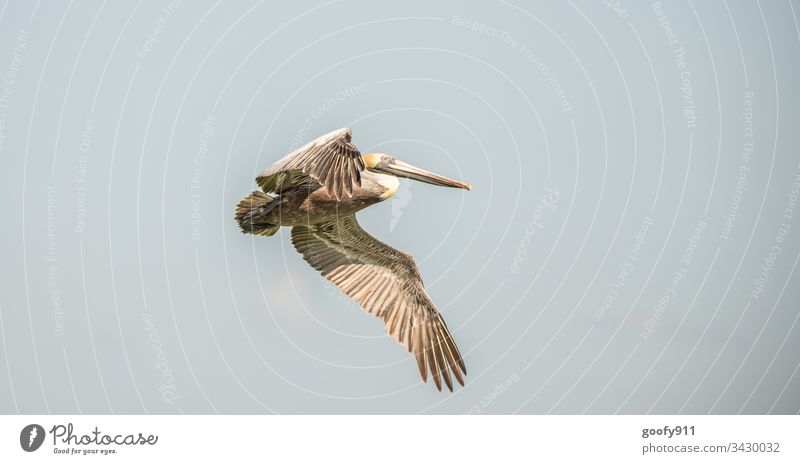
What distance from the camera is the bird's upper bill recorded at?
21094 millimetres

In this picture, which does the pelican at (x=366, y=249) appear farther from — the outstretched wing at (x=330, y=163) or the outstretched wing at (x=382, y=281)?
the outstretched wing at (x=330, y=163)

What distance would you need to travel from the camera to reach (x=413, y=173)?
21422mm

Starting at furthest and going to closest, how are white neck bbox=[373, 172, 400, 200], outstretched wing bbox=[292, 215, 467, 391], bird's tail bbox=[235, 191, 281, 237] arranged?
outstretched wing bbox=[292, 215, 467, 391] < white neck bbox=[373, 172, 400, 200] < bird's tail bbox=[235, 191, 281, 237]

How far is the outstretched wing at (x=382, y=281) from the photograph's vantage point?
68.5 ft

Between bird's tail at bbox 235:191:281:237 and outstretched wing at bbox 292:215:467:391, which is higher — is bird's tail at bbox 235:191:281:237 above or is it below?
above

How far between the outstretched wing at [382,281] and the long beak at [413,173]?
1.21 meters

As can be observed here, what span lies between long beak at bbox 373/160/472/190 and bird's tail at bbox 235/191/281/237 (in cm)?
276
